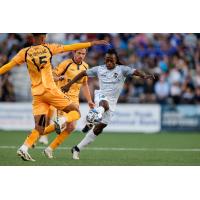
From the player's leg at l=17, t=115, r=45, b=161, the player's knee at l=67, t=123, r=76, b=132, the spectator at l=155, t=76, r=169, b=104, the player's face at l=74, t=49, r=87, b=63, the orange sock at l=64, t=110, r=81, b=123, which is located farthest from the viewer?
the spectator at l=155, t=76, r=169, b=104

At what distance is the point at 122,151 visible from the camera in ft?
43.0

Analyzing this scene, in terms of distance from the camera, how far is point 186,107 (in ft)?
64.1

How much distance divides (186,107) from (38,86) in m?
9.40

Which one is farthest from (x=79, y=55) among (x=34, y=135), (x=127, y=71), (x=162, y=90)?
(x=162, y=90)

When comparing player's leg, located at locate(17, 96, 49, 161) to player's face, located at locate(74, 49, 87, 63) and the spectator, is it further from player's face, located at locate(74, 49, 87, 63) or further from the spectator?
the spectator

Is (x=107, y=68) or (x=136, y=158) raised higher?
(x=107, y=68)

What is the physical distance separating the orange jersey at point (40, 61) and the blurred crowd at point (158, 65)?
25.4ft

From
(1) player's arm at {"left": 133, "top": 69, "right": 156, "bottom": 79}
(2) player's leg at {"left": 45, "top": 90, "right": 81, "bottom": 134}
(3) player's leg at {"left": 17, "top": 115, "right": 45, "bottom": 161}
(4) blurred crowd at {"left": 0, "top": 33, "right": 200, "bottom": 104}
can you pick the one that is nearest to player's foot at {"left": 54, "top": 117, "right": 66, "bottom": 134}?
(2) player's leg at {"left": 45, "top": 90, "right": 81, "bottom": 134}

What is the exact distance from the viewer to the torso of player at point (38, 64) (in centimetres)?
1066

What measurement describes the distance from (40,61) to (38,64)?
5cm

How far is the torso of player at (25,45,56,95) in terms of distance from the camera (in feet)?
35.0

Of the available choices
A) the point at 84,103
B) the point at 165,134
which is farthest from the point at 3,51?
the point at 165,134

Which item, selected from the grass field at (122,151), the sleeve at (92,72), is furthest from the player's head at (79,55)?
the grass field at (122,151)
